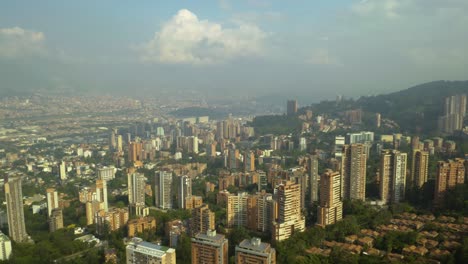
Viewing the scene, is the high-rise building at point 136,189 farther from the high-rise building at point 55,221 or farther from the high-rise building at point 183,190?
the high-rise building at point 55,221

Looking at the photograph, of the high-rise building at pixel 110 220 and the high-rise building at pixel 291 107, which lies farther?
the high-rise building at pixel 291 107

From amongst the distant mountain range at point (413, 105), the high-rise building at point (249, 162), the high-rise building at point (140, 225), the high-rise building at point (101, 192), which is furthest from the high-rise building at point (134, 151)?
the distant mountain range at point (413, 105)

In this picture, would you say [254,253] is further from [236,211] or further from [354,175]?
[354,175]

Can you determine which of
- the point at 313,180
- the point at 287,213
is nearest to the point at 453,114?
the point at 313,180

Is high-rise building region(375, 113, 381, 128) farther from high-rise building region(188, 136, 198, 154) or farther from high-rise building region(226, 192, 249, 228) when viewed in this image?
high-rise building region(226, 192, 249, 228)

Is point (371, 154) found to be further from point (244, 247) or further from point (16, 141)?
point (16, 141)

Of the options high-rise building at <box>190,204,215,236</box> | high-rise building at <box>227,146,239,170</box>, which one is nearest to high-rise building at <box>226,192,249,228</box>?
high-rise building at <box>190,204,215,236</box>
